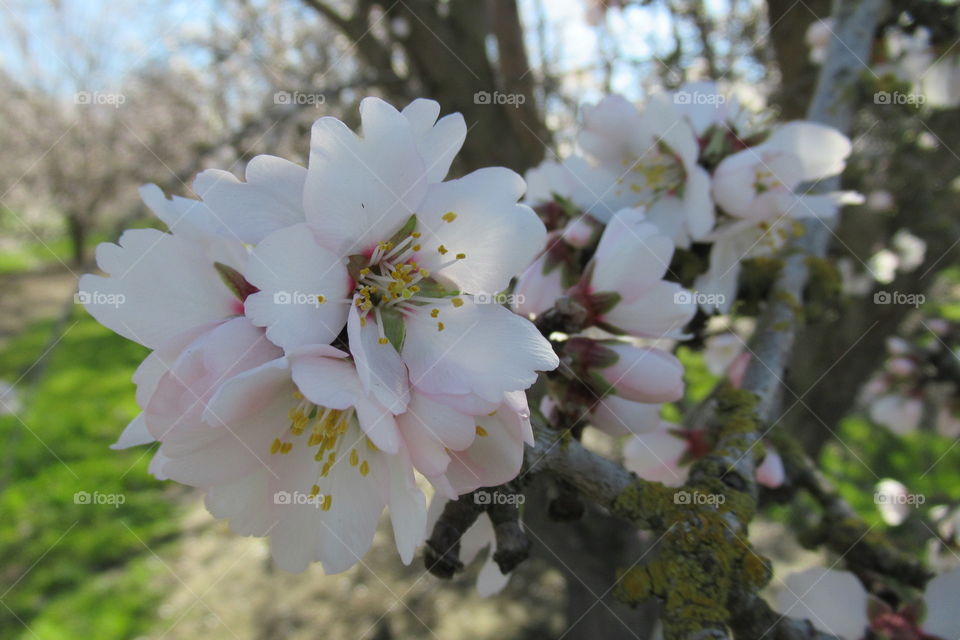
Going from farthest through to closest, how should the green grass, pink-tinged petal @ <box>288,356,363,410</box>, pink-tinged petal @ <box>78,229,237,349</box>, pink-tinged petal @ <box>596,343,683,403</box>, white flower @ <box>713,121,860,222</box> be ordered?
1. the green grass
2. white flower @ <box>713,121,860,222</box>
3. pink-tinged petal @ <box>596,343,683,403</box>
4. pink-tinged petal @ <box>78,229,237,349</box>
5. pink-tinged petal @ <box>288,356,363,410</box>

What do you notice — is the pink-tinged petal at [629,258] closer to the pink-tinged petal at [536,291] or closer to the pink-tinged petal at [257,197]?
the pink-tinged petal at [536,291]

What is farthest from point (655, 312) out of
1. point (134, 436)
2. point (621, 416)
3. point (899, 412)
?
point (899, 412)

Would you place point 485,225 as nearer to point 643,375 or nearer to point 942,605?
point 643,375

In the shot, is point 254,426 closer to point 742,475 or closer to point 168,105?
point 742,475

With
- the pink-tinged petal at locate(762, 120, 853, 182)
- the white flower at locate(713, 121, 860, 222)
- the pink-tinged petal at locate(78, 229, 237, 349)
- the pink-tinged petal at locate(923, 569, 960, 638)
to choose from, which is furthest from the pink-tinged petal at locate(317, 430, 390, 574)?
the pink-tinged petal at locate(923, 569, 960, 638)

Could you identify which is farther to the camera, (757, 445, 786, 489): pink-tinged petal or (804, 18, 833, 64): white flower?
(804, 18, 833, 64): white flower

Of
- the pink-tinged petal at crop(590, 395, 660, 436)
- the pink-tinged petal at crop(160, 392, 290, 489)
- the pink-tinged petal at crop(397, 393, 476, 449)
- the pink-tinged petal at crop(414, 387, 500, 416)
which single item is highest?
the pink-tinged petal at crop(414, 387, 500, 416)

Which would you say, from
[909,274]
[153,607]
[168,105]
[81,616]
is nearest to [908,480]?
[909,274]

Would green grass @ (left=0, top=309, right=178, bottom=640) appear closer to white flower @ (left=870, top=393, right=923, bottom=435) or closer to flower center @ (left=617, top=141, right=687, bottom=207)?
flower center @ (left=617, top=141, right=687, bottom=207)

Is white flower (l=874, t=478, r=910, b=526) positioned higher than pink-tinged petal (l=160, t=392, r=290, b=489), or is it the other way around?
pink-tinged petal (l=160, t=392, r=290, b=489)
